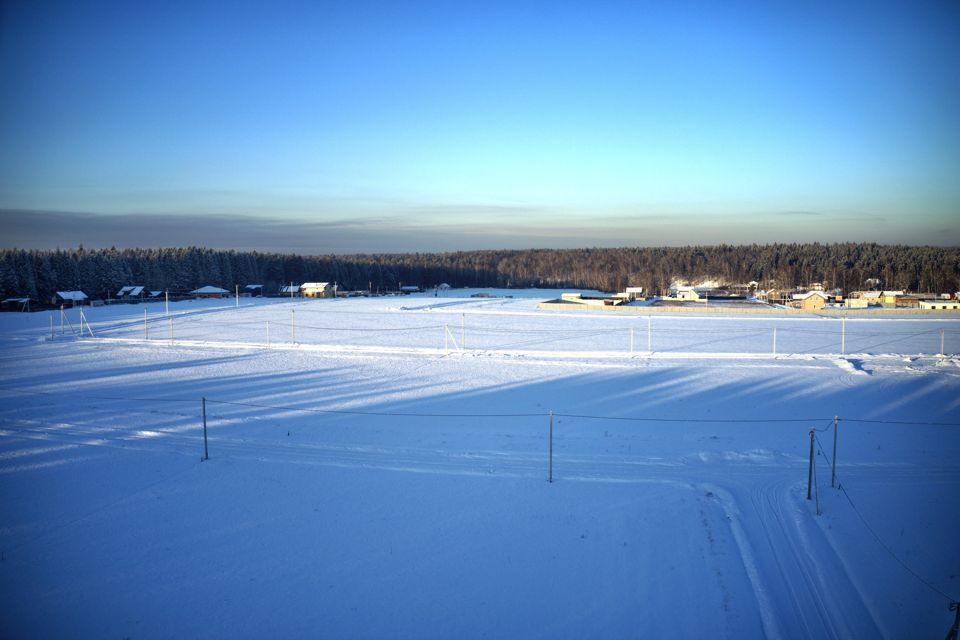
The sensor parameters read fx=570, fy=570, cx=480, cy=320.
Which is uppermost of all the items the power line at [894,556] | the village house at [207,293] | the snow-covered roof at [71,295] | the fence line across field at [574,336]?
the snow-covered roof at [71,295]

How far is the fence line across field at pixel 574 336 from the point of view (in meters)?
22.1

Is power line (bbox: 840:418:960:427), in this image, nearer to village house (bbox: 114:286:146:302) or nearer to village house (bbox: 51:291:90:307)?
village house (bbox: 51:291:90:307)

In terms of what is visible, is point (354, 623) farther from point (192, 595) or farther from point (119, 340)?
point (119, 340)

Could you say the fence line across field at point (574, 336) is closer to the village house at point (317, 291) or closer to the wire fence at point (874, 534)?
the wire fence at point (874, 534)

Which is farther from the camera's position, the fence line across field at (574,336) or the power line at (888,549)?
the fence line across field at (574,336)

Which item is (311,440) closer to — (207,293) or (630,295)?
(630,295)

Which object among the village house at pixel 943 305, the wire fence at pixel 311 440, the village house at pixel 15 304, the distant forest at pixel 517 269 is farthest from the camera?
the distant forest at pixel 517 269

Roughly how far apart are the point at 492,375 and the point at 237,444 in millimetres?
8027

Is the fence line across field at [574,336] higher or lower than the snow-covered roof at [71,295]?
lower

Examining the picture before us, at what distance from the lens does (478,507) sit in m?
7.06

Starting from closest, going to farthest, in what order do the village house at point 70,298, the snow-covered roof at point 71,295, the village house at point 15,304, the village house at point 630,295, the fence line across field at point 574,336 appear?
the fence line across field at point 574,336, the village house at point 15,304, the snow-covered roof at point 71,295, the village house at point 70,298, the village house at point 630,295

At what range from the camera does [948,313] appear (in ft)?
131

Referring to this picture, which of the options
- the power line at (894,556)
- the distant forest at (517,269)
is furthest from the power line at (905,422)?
the distant forest at (517,269)

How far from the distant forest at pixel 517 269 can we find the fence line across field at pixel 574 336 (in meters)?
33.3
